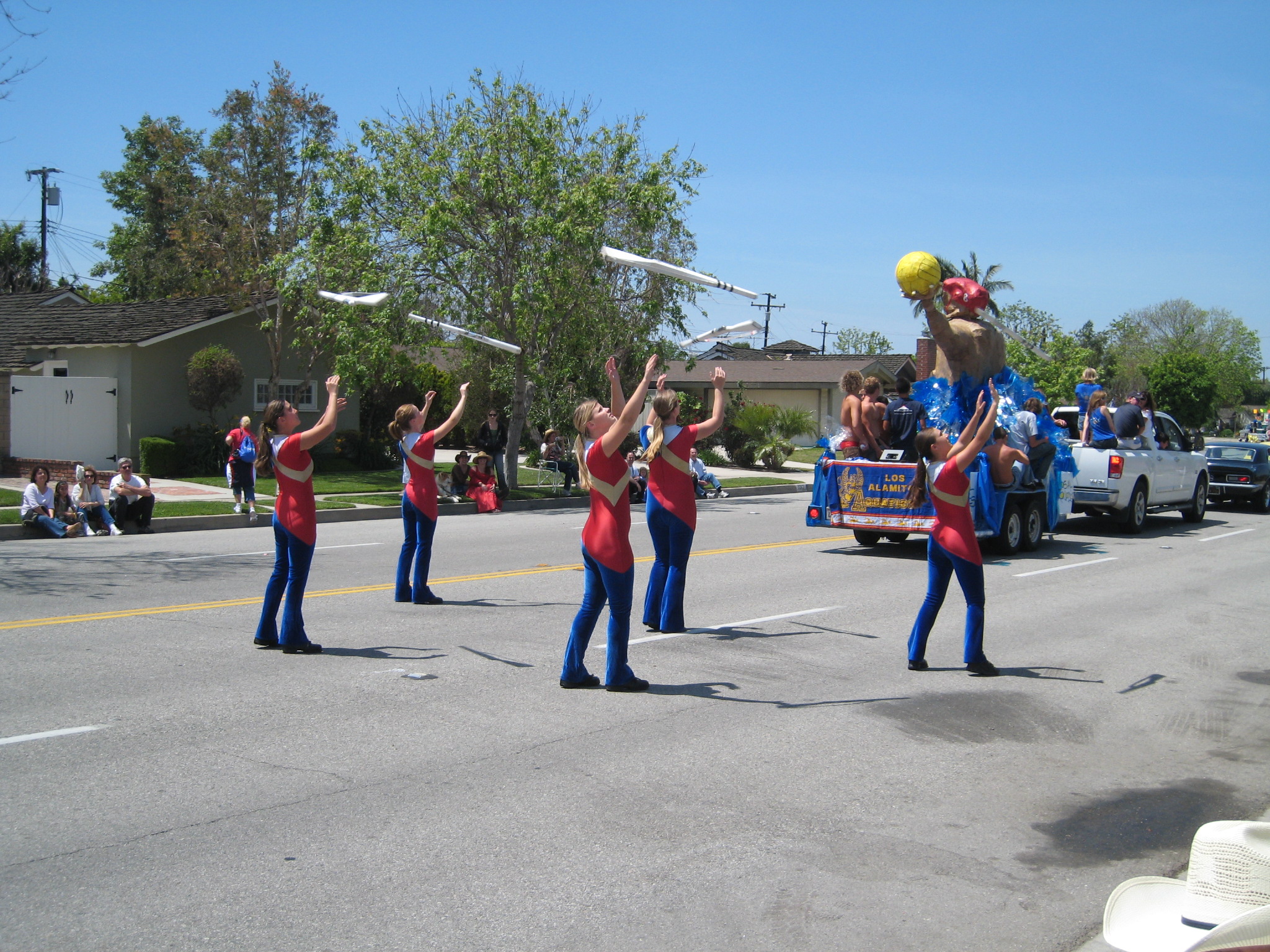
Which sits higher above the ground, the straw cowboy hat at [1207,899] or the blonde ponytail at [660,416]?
the blonde ponytail at [660,416]

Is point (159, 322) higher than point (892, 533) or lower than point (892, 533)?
higher

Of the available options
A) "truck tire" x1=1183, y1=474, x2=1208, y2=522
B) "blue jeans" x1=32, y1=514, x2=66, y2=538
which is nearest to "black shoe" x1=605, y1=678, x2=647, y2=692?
"blue jeans" x1=32, y1=514, x2=66, y2=538

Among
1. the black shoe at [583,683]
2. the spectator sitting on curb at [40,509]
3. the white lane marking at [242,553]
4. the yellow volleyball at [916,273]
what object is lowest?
the black shoe at [583,683]

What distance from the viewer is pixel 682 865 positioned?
442cm

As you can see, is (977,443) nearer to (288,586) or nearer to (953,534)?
(953,534)

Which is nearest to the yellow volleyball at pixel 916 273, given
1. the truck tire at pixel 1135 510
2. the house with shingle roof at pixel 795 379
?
the truck tire at pixel 1135 510

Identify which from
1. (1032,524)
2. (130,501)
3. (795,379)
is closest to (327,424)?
(130,501)

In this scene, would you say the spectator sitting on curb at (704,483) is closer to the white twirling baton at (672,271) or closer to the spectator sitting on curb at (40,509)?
the spectator sitting on curb at (40,509)

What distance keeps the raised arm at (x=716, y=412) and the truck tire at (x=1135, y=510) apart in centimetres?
1180

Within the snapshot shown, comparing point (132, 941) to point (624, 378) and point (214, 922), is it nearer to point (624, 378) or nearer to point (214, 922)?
point (214, 922)

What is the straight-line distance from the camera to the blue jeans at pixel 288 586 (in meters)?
7.79

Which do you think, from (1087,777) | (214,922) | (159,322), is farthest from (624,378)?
(214,922)

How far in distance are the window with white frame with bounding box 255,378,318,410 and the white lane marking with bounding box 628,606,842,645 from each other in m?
21.1

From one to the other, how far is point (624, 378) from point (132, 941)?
→ 26.0m
